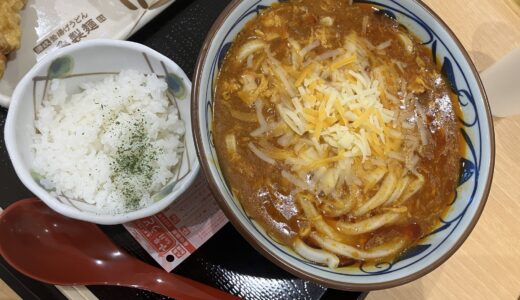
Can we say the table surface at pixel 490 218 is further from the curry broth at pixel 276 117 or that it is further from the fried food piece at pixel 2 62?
the fried food piece at pixel 2 62

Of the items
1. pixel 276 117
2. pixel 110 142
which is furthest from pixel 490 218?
pixel 110 142

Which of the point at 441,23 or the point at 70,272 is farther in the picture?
the point at 70,272

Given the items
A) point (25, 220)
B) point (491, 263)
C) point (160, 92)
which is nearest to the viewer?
point (25, 220)

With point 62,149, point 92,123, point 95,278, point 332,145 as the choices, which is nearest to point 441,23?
point 332,145

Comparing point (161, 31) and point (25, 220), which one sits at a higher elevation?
point (161, 31)

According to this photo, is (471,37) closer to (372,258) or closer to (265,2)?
(265,2)

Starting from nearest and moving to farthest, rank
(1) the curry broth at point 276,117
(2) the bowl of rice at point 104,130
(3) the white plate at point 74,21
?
(1) the curry broth at point 276,117
(2) the bowl of rice at point 104,130
(3) the white plate at point 74,21

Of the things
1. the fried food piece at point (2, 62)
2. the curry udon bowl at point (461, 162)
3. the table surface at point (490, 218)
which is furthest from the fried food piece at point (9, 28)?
the table surface at point (490, 218)

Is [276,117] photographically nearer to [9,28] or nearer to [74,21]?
[74,21]
